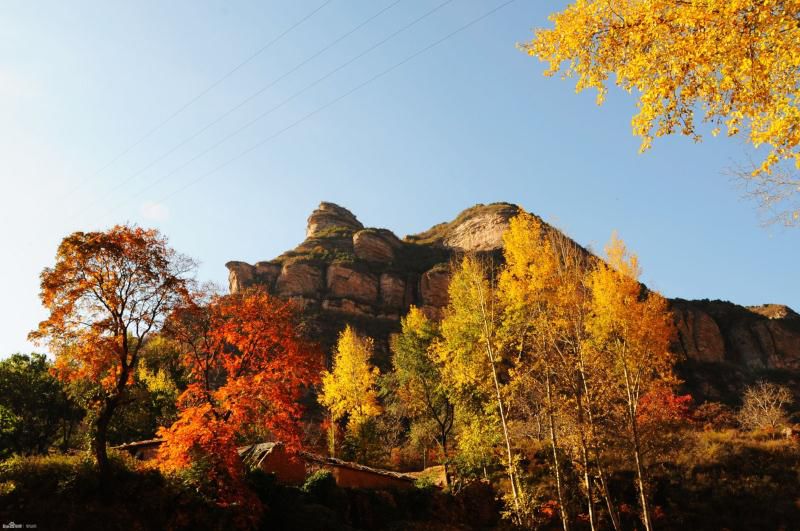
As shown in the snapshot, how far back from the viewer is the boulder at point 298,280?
212ft

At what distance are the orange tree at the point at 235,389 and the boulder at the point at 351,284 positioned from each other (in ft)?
156

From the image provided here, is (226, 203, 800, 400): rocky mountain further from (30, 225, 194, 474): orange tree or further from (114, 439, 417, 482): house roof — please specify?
(30, 225, 194, 474): orange tree

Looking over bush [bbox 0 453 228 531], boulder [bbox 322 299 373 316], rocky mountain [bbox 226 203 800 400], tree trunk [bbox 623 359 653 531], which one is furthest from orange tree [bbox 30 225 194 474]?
boulder [bbox 322 299 373 316]

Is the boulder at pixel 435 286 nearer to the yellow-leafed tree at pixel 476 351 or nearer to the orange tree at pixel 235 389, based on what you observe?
the yellow-leafed tree at pixel 476 351

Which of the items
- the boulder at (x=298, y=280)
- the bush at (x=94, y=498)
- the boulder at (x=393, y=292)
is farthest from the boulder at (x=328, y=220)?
the bush at (x=94, y=498)

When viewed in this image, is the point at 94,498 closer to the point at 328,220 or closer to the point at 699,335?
the point at 699,335

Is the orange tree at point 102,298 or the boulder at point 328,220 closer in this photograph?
the orange tree at point 102,298

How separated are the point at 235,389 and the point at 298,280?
171 ft

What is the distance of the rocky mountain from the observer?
57.9 m

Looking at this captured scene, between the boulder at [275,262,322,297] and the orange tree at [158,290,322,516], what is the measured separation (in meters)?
47.2

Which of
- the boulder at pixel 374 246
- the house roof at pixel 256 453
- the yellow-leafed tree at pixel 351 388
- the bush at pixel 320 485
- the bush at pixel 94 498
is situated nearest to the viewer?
the bush at pixel 94 498

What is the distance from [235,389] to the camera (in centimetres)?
1452

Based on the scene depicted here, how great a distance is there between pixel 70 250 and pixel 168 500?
732 centimetres

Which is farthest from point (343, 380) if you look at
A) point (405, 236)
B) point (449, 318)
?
point (405, 236)
